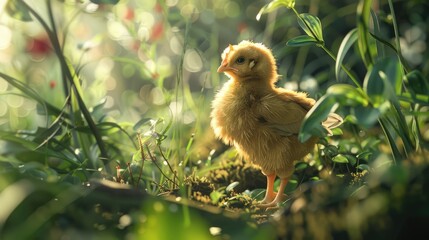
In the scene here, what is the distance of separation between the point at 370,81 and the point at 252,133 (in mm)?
630

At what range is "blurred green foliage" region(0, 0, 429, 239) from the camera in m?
0.82

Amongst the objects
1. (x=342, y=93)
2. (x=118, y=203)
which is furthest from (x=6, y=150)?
(x=342, y=93)

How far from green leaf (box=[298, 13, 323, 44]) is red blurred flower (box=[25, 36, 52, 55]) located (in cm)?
194

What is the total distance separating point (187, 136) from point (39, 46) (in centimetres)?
111

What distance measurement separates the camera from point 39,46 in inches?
117

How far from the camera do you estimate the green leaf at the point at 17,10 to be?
1655 millimetres

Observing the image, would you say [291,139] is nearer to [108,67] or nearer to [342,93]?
[342,93]

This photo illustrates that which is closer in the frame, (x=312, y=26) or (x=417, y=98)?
(x=417, y=98)

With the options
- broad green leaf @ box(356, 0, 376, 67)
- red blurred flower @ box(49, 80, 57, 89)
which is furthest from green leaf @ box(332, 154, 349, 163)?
red blurred flower @ box(49, 80, 57, 89)

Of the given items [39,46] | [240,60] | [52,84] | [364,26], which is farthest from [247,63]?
[39,46]

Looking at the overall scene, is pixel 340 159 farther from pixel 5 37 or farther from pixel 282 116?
pixel 5 37

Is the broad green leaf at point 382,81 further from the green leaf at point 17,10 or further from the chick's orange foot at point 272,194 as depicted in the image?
the green leaf at point 17,10

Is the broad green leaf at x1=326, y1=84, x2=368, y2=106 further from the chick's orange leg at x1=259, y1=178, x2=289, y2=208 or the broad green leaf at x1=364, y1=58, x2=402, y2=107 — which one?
the chick's orange leg at x1=259, y1=178, x2=289, y2=208

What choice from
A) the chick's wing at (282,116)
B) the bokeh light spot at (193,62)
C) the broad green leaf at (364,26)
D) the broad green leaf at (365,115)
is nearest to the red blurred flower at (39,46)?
the bokeh light spot at (193,62)
